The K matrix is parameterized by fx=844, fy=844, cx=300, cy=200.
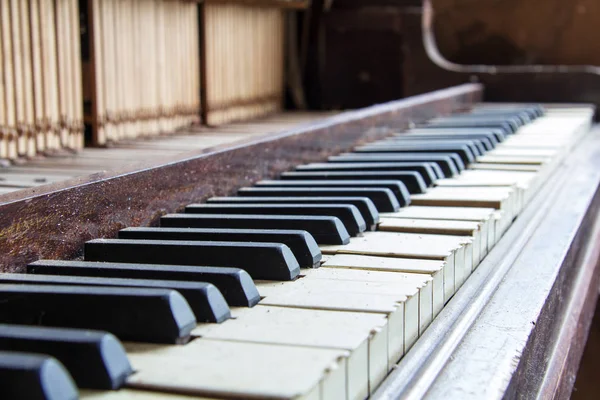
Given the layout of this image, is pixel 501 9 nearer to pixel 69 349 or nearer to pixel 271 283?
pixel 271 283

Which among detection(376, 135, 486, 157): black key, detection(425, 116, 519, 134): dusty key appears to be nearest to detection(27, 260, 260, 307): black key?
detection(376, 135, 486, 157): black key

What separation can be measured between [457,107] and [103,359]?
3.12 metres

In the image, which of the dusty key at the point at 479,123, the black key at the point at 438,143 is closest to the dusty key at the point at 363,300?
the black key at the point at 438,143

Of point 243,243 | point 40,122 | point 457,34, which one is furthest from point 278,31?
point 243,243

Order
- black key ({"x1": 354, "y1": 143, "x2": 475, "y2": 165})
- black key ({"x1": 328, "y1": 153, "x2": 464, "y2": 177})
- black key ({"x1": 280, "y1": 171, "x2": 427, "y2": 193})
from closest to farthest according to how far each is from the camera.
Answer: black key ({"x1": 280, "y1": 171, "x2": 427, "y2": 193}) → black key ({"x1": 328, "y1": 153, "x2": 464, "y2": 177}) → black key ({"x1": 354, "y1": 143, "x2": 475, "y2": 165})

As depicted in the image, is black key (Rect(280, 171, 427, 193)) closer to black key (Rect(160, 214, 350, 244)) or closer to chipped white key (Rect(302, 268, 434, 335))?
black key (Rect(160, 214, 350, 244))

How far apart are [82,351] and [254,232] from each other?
517 millimetres

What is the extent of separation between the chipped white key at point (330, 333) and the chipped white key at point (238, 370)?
2 centimetres

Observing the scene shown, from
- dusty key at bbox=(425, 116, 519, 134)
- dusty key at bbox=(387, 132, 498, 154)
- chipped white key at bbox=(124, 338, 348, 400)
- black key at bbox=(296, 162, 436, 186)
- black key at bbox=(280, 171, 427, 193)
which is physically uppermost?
dusty key at bbox=(425, 116, 519, 134)

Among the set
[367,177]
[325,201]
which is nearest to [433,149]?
[367,177]

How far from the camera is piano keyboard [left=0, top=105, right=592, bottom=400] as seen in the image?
729 millimetres

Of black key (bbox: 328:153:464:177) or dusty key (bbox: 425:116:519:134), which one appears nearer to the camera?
black key (bbox: 328:153:464:177)

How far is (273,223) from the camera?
1.35 m

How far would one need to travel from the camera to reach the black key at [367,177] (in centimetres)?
180
